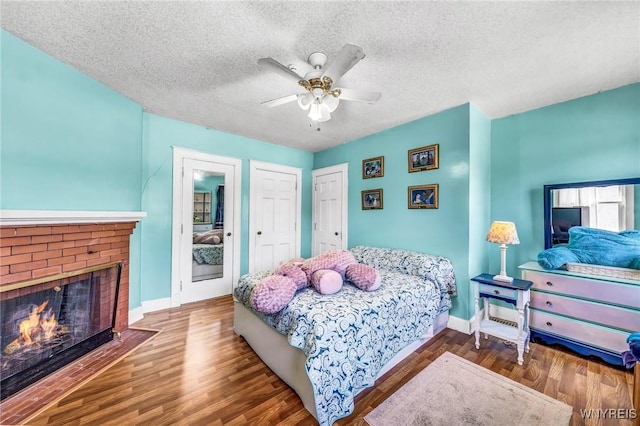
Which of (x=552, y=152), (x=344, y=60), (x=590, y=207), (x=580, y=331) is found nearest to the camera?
(x=344, y=60)

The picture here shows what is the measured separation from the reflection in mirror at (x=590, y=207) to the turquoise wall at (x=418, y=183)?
0.89 metres

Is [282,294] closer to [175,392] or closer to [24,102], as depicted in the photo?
[175,392]

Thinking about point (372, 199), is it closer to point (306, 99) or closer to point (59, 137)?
point (306, 99)

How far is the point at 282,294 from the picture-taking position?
71.6 inches

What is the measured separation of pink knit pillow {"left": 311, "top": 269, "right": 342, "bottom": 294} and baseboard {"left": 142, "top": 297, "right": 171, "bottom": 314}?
7.48 ft

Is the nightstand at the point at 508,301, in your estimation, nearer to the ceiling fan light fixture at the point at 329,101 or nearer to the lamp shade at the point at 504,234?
the lamp shade at the point at 504,234

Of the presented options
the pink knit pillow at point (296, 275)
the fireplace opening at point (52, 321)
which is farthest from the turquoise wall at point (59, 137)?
the pink knit pillow at point (296, 275)

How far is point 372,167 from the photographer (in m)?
3.61

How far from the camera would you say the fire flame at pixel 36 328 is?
1.72m

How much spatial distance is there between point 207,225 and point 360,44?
2.97 m

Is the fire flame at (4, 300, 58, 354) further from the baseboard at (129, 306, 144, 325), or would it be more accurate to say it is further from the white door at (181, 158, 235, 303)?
the white door at (181, 158, 235, 303)

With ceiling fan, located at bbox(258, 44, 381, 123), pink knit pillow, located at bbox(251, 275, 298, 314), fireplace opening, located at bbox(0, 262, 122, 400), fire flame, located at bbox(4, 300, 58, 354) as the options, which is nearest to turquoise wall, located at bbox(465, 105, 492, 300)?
ceiling fan, located at bbox(258, 44, 381, 123)

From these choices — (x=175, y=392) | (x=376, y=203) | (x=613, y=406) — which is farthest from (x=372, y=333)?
(x=376, y=203)

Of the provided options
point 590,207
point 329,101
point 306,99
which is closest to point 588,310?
point 590,207
